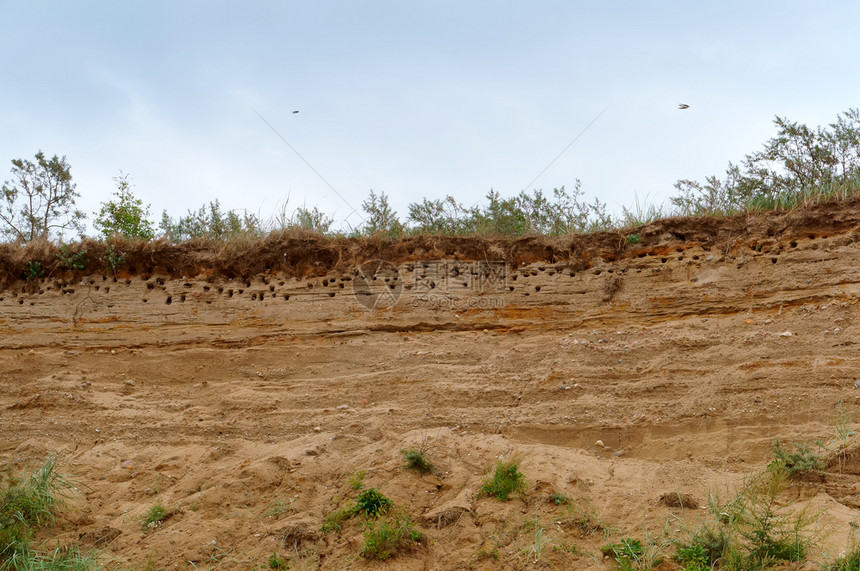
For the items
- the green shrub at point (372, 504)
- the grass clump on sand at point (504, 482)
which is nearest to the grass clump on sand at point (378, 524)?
the green shrub at point (372, 504)

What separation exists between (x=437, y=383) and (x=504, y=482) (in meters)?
1.87

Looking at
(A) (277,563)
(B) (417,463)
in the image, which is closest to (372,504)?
(B) (417,463)

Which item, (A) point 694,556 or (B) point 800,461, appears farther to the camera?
(B) point 800,461

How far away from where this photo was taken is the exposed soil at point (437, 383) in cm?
539

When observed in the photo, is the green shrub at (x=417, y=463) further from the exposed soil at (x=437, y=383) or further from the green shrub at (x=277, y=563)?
the green shrub at (x=277, y=563)

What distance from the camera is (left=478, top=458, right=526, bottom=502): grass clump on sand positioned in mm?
5570

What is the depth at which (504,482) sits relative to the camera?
18.4 ft

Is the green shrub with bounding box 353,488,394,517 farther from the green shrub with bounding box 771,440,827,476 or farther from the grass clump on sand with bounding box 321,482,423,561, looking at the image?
the green shrub with bounding box 771,440,827,476

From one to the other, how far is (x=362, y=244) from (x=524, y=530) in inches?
179

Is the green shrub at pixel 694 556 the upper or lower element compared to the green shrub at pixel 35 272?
lower

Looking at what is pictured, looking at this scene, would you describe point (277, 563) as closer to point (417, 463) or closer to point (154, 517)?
point (154, 517)

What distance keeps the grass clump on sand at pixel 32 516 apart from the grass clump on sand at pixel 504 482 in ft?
10.4

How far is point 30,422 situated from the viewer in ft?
24.7

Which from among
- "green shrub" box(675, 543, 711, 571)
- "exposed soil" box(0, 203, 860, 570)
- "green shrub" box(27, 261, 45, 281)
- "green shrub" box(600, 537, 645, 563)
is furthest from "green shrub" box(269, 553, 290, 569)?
"green shrub" box(27, 261, 45, 281)
